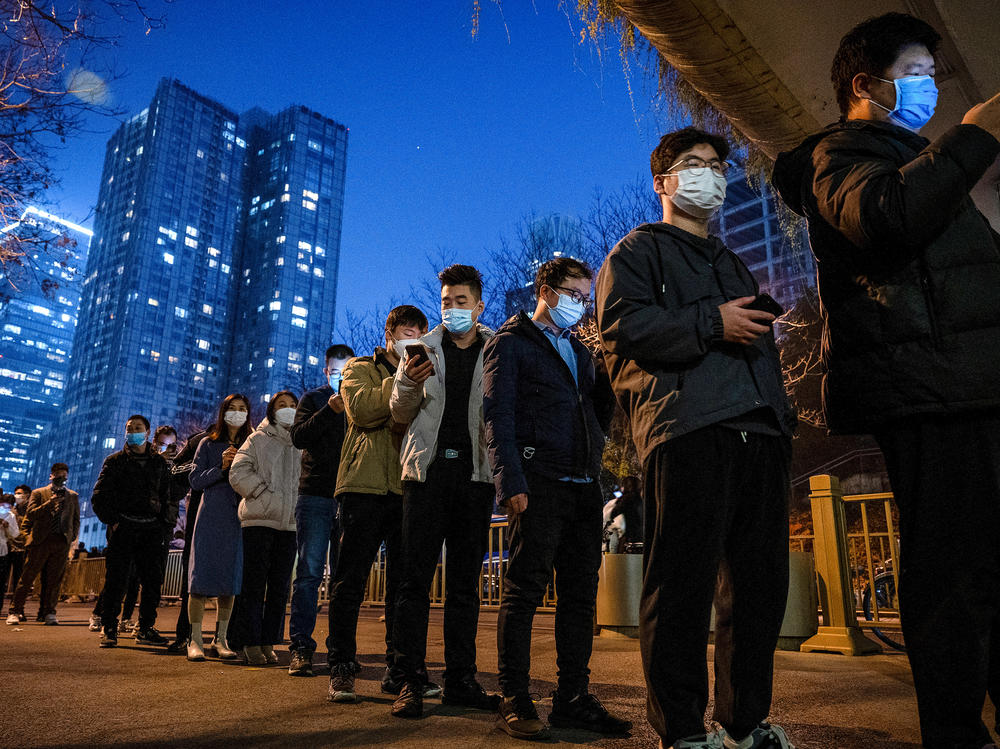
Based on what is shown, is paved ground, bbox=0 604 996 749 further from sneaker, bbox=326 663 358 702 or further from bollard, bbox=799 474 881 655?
bollard, bbox=799 474 881 655

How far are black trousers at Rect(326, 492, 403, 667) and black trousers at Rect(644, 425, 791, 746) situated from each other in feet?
7.26

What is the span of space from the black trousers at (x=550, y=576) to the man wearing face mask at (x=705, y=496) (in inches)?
37.2

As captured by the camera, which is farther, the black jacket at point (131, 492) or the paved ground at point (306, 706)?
the black jacket at point (131, 492)

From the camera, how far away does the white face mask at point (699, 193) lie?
2.63m

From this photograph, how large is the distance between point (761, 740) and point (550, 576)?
1.24 metres

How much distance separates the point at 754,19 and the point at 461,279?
8.06 ft

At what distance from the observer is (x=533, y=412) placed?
11.2 feet

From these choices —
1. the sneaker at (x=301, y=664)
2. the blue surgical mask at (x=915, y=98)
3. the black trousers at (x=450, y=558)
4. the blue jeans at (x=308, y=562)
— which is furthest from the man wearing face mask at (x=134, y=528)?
the blue surgical mask at (x=915, y=98)

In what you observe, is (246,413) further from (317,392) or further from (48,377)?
(48,377)

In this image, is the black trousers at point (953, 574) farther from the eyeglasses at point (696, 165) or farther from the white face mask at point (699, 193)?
the eyeglasses at point (696, 165)

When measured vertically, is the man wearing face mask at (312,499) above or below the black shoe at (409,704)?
above

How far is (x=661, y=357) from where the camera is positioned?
2.24m

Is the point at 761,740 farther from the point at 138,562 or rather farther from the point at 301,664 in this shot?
the point at 138,562

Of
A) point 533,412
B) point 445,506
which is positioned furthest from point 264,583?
point 533,412
